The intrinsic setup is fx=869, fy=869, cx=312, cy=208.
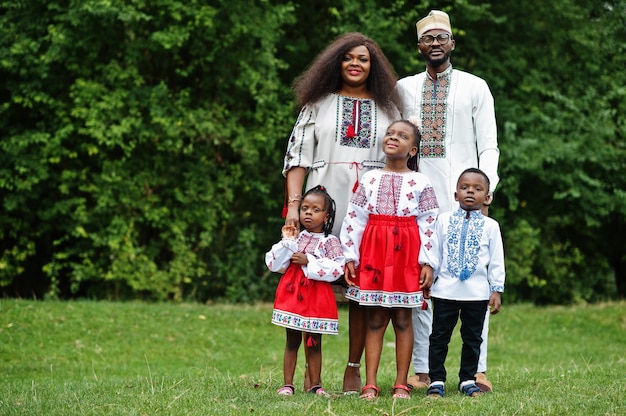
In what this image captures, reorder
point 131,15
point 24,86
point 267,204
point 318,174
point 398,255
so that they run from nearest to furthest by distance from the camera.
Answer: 1. point 398,255
2. point 318,174
3. point 131,15
4. point 24,86
5. point 267,204

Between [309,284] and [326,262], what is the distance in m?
0.18

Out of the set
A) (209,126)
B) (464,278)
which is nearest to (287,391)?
(464,278)

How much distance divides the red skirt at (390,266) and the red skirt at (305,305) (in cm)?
22

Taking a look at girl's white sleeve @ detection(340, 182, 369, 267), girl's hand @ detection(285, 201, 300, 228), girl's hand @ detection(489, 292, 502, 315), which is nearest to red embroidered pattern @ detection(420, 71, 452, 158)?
girl's white sleeve @ detection(340, 182, 369, 267)

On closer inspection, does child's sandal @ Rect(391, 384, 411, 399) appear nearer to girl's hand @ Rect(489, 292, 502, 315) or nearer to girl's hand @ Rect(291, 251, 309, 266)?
girl's hand @ Rect(489, 292, 502, 315)

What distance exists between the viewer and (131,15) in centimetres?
1188

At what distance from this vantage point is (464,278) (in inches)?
204

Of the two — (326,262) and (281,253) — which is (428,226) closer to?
(326,262)

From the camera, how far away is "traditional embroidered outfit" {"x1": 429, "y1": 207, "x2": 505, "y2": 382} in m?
5.20

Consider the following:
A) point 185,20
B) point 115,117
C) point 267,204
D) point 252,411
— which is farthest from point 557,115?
point 252,411

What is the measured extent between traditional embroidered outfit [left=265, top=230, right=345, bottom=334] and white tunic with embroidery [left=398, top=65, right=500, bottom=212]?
0.96m

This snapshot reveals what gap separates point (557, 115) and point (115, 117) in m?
7.16

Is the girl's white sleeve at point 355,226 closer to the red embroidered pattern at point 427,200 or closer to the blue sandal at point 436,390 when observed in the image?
the red embroidered pattern at point 427,200

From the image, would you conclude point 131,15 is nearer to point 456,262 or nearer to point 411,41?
point 411,41
